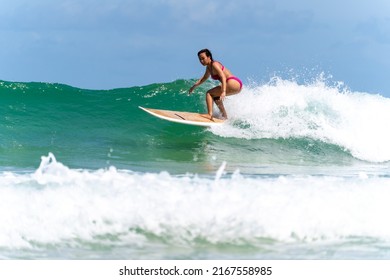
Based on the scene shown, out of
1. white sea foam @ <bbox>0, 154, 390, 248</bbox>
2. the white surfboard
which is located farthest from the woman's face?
white sea foam @ <bbox>0, 154, 390, 248</bbox>

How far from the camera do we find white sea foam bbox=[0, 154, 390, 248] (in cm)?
554

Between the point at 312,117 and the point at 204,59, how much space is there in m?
3.52

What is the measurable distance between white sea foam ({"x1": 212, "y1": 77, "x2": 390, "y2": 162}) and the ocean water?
0.04m

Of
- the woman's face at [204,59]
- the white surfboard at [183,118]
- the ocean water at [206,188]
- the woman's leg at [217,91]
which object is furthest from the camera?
the white surfboard at [183,118]

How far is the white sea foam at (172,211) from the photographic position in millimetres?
5535

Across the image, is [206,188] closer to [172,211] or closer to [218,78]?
[172,211]

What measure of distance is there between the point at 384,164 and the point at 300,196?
487 cm

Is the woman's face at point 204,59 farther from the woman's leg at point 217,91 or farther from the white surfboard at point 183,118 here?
the white surfboard at point 183,118

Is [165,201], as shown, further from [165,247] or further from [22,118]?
[22,118]

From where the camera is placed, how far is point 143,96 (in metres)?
15.9

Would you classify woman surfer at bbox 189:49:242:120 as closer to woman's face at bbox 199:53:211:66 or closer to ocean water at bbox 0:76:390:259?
woman's face at bbox 199:53:211:66

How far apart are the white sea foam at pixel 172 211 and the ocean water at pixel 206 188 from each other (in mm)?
11

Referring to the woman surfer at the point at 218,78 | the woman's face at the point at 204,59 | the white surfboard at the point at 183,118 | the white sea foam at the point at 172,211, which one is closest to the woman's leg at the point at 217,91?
the woman surfer at the point at 218,78

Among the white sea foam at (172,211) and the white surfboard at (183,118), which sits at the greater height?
the white surfboard at (183,118)
